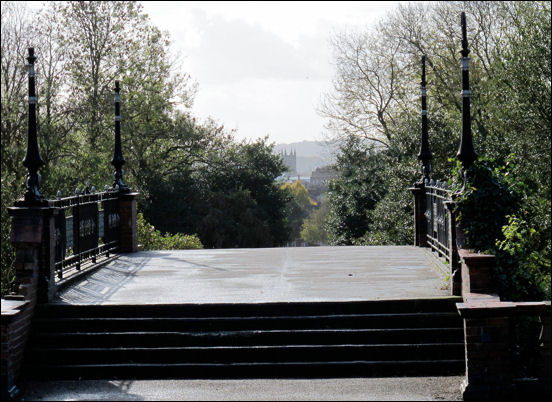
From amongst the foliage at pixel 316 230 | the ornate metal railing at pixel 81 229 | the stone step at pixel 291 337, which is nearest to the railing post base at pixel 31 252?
the ornate metal railing at pixel 81 229

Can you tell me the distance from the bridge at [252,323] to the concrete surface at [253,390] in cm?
24

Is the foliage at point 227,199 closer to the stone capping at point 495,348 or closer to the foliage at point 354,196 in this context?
the foliage at point 354,196

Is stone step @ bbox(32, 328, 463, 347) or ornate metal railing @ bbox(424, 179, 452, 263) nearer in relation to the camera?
stone step @ bbox(32, 328, 463, 347)

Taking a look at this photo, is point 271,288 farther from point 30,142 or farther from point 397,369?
point 30,142

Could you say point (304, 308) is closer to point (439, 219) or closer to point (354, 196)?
point (439, 219)

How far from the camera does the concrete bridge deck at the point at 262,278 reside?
10031 millimetres

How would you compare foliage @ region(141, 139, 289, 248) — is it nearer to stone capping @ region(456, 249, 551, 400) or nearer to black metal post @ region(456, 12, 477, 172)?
black metal post @ region(456, 12, 477, 172)

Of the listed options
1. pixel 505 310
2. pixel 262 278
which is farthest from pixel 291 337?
pixel 262 278

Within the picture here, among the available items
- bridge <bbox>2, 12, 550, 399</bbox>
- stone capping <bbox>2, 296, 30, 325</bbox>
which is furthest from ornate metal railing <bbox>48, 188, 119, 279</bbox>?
stone capping <bbox>2, 296, 30, 325</bbox>

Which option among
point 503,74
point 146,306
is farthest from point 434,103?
point 146,306

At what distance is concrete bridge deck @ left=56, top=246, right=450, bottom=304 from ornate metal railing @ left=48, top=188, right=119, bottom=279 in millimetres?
355

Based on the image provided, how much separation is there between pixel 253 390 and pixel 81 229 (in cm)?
543

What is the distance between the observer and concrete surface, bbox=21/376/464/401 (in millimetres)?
7711

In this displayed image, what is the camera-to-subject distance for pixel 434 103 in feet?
128
